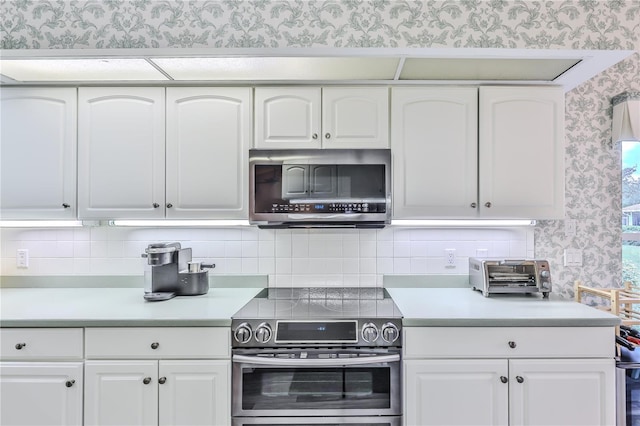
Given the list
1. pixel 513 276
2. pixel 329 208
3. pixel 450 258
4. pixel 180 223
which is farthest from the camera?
pixel 450 258

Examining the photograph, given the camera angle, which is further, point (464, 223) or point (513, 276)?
point (464, 223)

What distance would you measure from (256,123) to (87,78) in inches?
36.4

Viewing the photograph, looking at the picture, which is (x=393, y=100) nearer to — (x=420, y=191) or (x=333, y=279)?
(x=420, y=191)

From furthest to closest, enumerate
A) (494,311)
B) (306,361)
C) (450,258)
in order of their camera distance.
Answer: (450,258) → (494,311) → (306,361)

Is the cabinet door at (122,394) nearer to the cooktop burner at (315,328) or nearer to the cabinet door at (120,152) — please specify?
the cooktop burner at (315,328)

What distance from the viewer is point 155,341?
1.63m

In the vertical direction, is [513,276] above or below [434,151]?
below

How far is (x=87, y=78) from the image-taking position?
1.95 m

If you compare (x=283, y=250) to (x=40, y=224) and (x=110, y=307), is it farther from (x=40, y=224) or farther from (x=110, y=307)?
(x=40, y=224)

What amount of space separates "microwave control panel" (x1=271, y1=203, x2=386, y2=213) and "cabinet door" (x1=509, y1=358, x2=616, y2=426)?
37.3 inches

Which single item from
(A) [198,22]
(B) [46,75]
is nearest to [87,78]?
(B) [46,75]

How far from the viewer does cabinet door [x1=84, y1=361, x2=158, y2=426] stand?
162 centimetres

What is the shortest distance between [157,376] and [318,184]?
117 cm

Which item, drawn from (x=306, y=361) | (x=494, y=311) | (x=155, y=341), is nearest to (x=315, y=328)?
(x=306, y=361)
